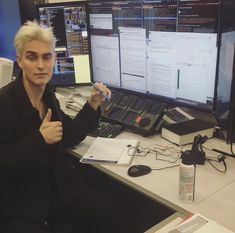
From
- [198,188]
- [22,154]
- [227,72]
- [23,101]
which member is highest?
[227,72]

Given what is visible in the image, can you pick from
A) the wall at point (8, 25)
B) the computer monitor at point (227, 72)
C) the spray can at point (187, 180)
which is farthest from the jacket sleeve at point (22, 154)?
the wall at point (8, 25)

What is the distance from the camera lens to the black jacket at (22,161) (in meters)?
1.43

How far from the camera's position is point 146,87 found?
77.9 inches

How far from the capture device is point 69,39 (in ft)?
7.44

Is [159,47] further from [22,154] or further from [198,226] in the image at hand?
[198,226]

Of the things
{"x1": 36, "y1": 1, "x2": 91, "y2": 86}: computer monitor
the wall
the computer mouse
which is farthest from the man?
the wall

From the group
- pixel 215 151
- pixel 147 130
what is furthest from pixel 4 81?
pixel 215 151

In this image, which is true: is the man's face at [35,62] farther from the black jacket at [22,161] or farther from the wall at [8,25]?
the wall at [8,25]

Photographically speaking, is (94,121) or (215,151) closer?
(215,151)

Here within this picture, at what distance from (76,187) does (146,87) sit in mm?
653

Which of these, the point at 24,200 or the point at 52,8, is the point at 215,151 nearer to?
the point at 24,200

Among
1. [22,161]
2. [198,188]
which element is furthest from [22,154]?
[198,188]

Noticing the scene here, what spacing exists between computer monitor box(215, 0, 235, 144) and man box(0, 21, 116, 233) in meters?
0.68

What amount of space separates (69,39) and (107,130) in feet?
2.35
